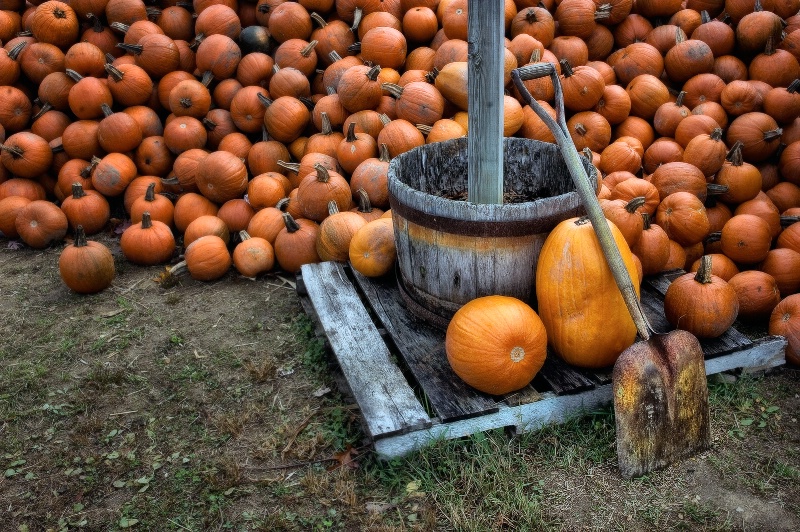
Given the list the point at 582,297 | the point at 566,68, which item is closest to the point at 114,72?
the point at 566,68

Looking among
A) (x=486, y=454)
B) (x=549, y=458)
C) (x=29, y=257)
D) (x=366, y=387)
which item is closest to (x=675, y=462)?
(x=549, y=458)

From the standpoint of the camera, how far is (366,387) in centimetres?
325

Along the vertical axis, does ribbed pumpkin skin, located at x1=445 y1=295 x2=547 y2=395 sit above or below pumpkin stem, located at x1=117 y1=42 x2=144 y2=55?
below

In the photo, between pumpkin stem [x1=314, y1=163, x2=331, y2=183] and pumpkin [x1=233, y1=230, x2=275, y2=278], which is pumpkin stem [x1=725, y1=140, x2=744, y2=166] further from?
pumpkin [x1=233, y1=230, x2=275, y2=278]

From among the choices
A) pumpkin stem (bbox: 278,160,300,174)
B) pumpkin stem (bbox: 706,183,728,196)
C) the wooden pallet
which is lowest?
the wooden pallet

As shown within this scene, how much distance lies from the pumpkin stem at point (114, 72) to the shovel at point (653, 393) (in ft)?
14.9

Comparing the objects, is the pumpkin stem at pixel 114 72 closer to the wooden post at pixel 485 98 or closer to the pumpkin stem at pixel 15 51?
the pumpkin stem at pixel 15 51

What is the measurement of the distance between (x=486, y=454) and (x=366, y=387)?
65cm

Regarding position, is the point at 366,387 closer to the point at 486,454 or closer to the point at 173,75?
the point at 486,454

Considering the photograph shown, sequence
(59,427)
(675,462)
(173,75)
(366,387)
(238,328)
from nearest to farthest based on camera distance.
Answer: (675,462)
(366,387)
(59,427)
(238,328)
(173,75)

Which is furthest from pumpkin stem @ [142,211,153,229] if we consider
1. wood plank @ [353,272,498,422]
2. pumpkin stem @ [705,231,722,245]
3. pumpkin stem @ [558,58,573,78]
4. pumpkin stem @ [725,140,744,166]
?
pumpkin stem @ [725,140,744,166]

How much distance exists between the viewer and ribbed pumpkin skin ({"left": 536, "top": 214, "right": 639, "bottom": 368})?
3.00 metres

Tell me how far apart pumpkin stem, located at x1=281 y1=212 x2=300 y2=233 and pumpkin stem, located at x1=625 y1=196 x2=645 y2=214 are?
2.24m

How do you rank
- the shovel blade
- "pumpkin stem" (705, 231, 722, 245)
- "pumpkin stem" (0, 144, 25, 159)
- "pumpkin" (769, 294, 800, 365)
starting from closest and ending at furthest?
1. the shovel blade
2. "pumpkin" (769, 294, 800, 365)
3. "pumpkin stem" (705, 231, 722, 245)
4. "pumpkin stem" (0, 144, 25, 159)
